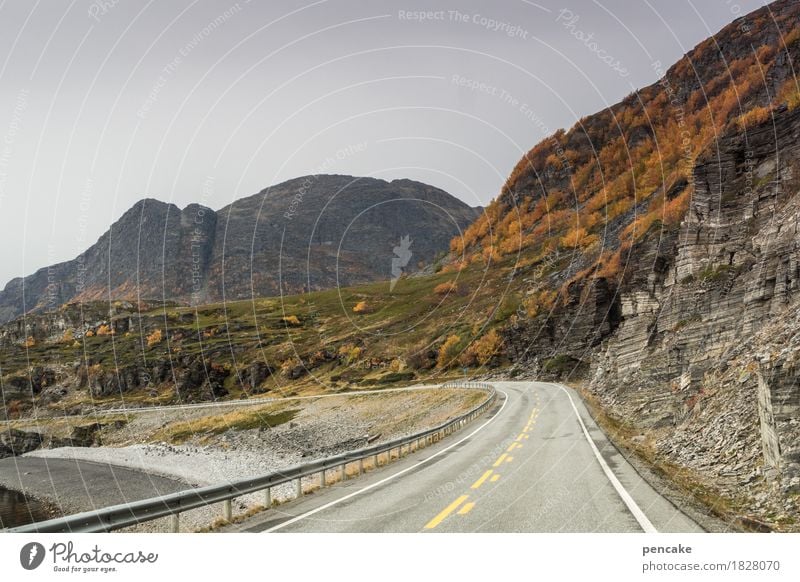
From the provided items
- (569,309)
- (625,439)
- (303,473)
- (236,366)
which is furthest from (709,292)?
(236,366)

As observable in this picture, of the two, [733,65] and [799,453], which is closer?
[799,453]

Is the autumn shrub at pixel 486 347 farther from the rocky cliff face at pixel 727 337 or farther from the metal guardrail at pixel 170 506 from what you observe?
the metal guardrail at pixel 170 506

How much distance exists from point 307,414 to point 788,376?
62.0m

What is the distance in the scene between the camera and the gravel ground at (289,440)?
45750mm

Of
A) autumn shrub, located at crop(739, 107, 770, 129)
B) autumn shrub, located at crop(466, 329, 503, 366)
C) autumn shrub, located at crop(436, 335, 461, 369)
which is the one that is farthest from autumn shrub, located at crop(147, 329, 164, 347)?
autumn shrub, located at crop(739, 107, 770, 129)

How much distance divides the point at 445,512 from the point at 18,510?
41.6 meters

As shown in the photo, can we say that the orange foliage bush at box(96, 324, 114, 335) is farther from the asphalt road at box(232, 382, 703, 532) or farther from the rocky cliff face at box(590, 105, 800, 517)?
the asphalt road at box(232, 382, 703, 532)

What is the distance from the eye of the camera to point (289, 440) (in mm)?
55094

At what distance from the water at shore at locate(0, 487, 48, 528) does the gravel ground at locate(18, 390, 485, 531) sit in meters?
8.99

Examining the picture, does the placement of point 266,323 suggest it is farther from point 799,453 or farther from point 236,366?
point 799,453

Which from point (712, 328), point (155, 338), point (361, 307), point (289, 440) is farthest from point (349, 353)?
point (712, 328)

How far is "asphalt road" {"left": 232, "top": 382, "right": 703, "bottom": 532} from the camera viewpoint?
30.5 feet

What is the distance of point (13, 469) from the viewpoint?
60.4 metres
